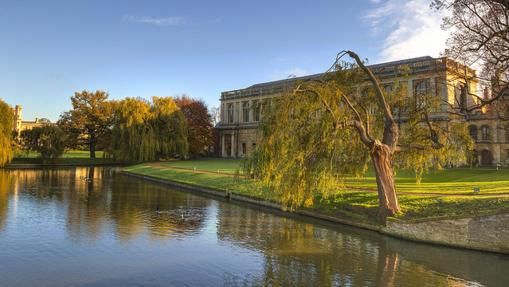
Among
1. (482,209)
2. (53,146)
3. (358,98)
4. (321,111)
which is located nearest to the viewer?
(482,209)

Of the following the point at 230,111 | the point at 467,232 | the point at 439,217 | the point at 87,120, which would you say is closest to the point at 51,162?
the point at 87,120

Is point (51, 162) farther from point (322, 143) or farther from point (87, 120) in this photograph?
point (322, 143)

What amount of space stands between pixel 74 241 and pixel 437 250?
12347mm

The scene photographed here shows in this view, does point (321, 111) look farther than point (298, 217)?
No

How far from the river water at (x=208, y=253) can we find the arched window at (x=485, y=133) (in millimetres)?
34116

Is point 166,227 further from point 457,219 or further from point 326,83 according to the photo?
point 457,219

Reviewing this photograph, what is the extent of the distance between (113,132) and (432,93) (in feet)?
139

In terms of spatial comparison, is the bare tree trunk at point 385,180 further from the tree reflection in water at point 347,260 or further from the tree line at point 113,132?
the tree line at point 113,132

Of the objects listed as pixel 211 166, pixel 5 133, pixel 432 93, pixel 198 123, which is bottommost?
pixel 211 166

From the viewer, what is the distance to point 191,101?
71250mm

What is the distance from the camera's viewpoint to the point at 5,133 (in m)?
45.1

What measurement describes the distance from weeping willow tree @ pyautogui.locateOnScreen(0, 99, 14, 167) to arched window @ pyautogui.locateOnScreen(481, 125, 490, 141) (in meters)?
52.9

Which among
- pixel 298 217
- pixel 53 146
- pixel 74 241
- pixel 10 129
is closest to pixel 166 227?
pixel 74 241

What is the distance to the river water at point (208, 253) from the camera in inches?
402
